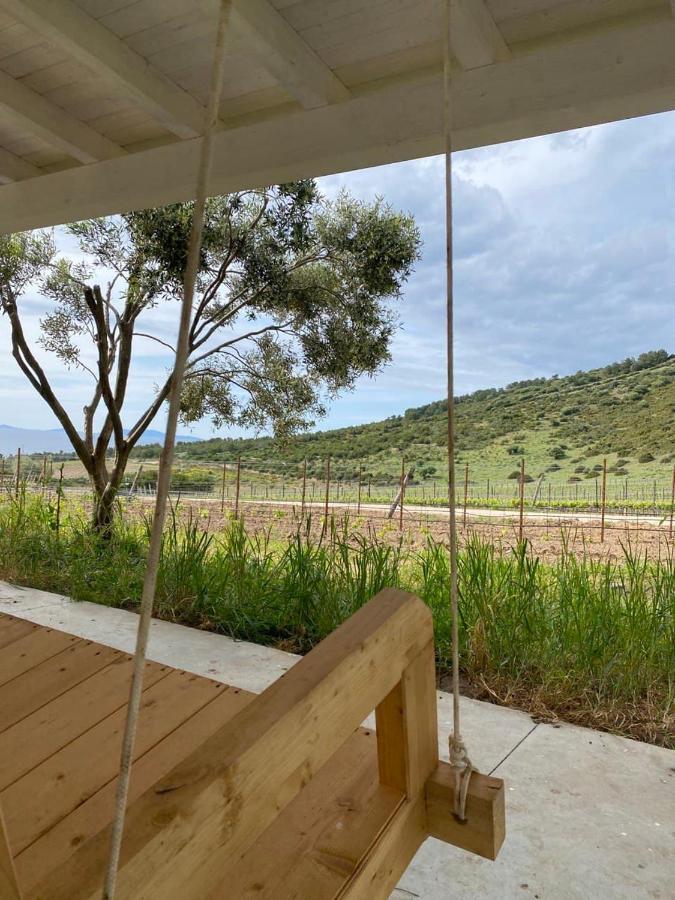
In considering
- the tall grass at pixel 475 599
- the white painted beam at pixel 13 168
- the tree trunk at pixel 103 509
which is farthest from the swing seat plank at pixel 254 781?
the tree trunk at pixel 103 509

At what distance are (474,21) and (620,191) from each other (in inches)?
3462

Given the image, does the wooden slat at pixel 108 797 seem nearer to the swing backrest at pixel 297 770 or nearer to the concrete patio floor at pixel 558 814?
the swing backrest at pixel 297 770

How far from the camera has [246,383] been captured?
295 inches

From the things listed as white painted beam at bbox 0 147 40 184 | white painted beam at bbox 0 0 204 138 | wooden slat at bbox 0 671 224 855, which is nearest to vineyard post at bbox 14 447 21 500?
white painted beam at bbox 0 147 40 184

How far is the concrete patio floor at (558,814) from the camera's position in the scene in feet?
4.30

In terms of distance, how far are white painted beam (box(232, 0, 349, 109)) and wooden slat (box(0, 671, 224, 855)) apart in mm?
1519

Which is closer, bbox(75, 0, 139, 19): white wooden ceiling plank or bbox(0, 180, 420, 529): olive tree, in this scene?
bbox(75, 0, 139, 19): white wooden ceiling plank

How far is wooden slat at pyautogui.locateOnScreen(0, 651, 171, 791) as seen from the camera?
1.25 meters

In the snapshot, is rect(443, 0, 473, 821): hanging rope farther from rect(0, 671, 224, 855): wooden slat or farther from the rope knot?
rect(0, 671, 224, 855): wooden slat

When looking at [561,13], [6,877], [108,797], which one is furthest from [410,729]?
[561,13]

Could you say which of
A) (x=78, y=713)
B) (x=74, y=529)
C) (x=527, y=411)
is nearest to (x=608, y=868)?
(x=78, y=713)

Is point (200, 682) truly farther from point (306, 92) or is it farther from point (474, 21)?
point (474, 21)

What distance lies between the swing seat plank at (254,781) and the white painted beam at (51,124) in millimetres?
1653

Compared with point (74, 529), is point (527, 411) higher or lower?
higher
